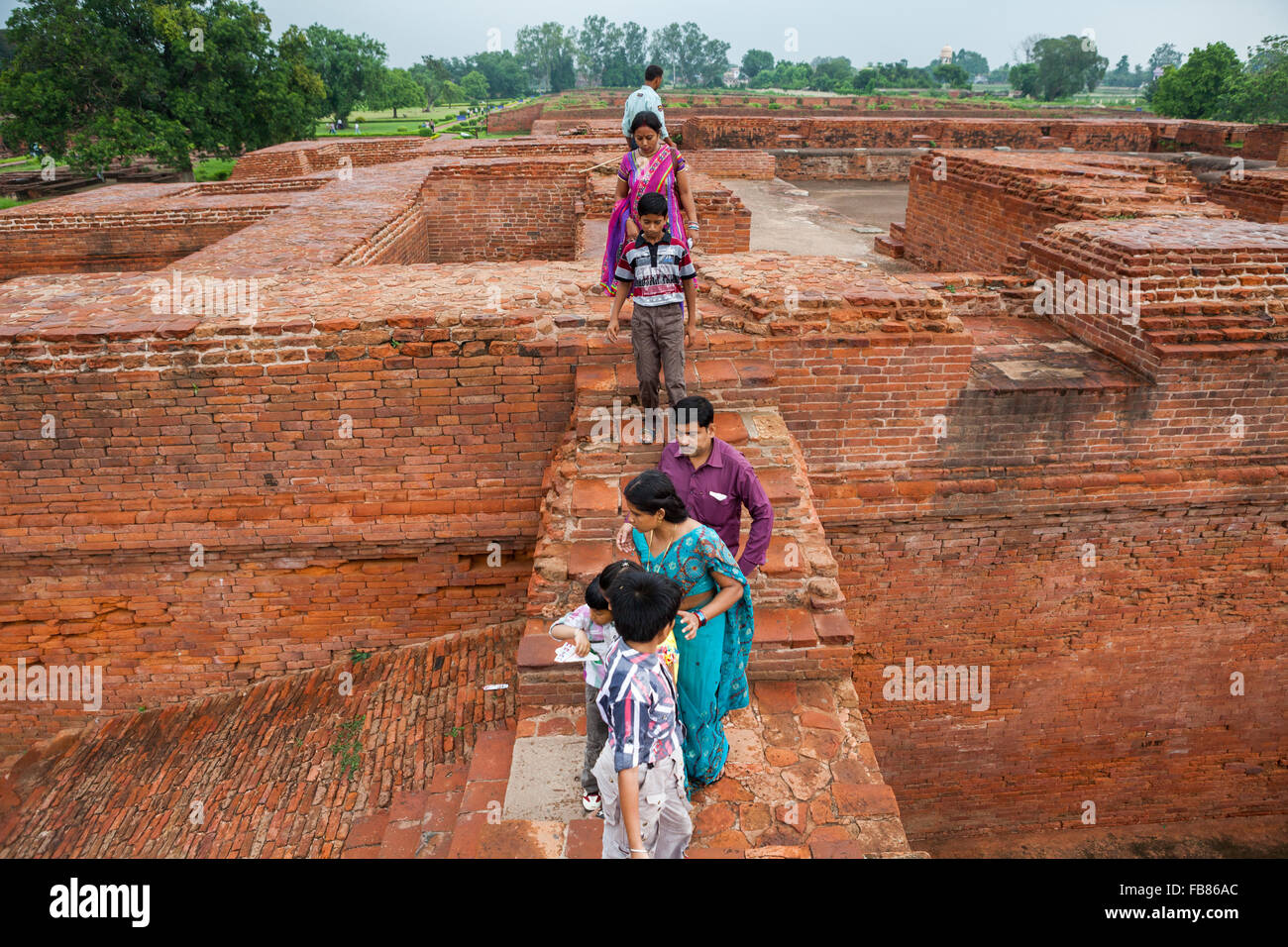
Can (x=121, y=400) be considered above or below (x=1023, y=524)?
above

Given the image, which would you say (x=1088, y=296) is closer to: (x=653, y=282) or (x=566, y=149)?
(x=653, y=282)

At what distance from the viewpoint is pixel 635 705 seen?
6.96 ft

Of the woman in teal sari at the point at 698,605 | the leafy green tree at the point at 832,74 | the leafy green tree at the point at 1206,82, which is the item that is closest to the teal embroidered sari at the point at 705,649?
the woman in teal sari at the point at 698,605

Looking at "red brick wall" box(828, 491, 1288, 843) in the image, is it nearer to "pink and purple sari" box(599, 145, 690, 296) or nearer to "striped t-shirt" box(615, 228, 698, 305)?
"striped t-shirt" box(615, 228, 698, 305)

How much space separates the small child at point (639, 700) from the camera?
212 centimetres

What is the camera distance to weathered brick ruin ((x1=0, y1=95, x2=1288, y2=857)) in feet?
13.6

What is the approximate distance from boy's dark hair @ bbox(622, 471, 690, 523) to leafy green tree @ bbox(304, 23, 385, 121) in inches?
1748

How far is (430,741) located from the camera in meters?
4.20

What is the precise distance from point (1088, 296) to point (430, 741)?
530 centimetres

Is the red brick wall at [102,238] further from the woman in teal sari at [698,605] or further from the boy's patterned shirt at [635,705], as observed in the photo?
the boy's patterned shirt at [635,705]

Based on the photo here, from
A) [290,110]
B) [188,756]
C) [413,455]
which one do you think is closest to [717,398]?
[413,455]

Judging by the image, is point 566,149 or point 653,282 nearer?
point 653,282

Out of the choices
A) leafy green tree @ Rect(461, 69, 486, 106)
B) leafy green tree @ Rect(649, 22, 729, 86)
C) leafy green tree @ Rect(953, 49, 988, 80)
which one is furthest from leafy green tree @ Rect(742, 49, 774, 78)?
leafy green tree @ Rect(953, 49, 988, 80)

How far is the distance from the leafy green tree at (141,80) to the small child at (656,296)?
2337 centimetres
